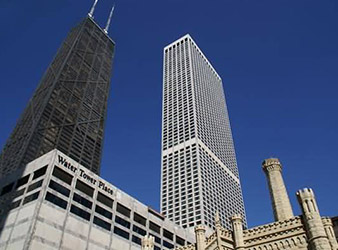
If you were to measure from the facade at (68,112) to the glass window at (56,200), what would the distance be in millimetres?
53327

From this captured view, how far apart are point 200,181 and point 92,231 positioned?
3557 inches

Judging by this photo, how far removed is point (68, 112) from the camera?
12850cm

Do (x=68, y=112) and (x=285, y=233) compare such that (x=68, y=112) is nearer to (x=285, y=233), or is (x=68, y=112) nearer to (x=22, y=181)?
(x=22, y=181)

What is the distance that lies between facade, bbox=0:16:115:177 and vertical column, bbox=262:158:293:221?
85.8 meters

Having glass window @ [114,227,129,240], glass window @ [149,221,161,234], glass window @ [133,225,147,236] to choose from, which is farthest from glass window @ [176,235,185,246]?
glass window @ [114,227,129,240]


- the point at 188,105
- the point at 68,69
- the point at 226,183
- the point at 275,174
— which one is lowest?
the point at 275,174

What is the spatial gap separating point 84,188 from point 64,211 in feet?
26.3

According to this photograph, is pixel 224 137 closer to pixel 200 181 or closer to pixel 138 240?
pixel 200 181

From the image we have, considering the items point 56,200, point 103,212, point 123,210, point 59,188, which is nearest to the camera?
point 56,200

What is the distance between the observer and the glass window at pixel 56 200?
5541 cm

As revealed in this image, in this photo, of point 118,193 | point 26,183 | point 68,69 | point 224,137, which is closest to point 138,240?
point 118,193

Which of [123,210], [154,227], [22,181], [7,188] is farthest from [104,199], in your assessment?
[7,188]

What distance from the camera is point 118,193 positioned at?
70.6 metres

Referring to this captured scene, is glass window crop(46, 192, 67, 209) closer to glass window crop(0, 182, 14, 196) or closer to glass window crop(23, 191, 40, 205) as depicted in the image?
glass window crop(23, 191, 40, 205)
